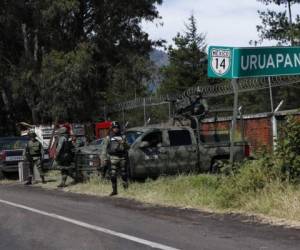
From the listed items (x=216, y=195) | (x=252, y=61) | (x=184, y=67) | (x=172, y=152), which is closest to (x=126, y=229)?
(x=216, y=195)

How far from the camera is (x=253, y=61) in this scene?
1227cm

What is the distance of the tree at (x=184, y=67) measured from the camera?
53.5 meters

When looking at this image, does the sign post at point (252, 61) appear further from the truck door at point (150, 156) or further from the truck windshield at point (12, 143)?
the truck windshield at point (12, 143)

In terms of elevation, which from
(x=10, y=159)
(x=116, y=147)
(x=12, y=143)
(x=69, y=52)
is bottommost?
(x=10, y=159)

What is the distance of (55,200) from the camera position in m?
15.4

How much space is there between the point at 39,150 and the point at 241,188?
35.0 ft

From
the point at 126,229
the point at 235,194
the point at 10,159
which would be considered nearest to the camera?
the point at 126,229

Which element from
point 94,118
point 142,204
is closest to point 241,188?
point 142,204

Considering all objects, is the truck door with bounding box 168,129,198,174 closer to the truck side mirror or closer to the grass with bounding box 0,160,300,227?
the truck side mirror

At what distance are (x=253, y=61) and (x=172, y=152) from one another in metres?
5.70

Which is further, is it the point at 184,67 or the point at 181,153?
the point at 184,67

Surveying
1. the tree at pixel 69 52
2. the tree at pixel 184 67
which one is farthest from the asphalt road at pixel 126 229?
the tree at pixel 184 67

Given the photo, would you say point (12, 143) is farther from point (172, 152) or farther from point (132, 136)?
point (172, 152)

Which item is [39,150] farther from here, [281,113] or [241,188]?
[241,188]
